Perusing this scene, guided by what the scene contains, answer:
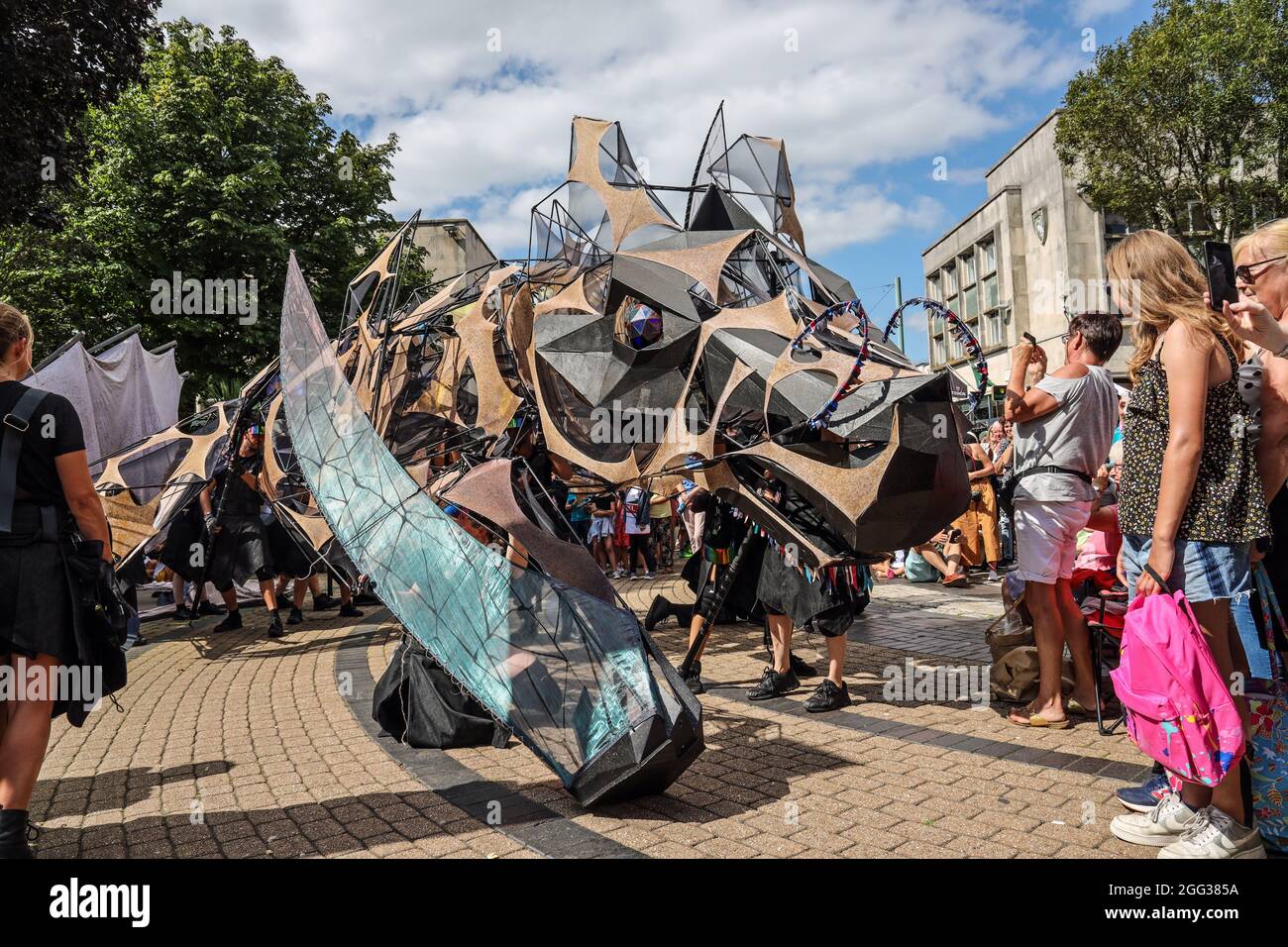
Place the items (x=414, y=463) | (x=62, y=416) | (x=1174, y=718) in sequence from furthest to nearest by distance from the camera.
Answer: (x=414, y=463)
(x=62, y=416)
(x=1174, y=718)

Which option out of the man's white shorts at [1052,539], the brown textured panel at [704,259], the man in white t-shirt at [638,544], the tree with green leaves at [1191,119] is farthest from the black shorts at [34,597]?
the tree with green leaves at [1191,119]

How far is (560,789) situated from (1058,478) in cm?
310

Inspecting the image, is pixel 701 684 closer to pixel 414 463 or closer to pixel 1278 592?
pixel 414 463

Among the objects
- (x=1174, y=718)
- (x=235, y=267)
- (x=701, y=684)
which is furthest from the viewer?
(x=235, y=267)

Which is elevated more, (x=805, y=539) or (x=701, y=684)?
(x=805, y=539)

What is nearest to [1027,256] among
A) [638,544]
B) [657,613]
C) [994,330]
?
[994,330]

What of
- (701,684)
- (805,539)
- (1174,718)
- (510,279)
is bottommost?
(701,684)

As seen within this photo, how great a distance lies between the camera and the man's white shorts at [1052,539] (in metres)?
4.64

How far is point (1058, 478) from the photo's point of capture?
4.70 metres

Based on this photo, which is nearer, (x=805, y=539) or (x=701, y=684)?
(x=805, y=539)

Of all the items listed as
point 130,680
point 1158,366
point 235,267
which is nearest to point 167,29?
point 235,267

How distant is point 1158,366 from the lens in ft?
10.6

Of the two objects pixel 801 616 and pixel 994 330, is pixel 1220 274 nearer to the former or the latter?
pixel 801 616

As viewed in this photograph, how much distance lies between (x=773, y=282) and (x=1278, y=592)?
2.52m
